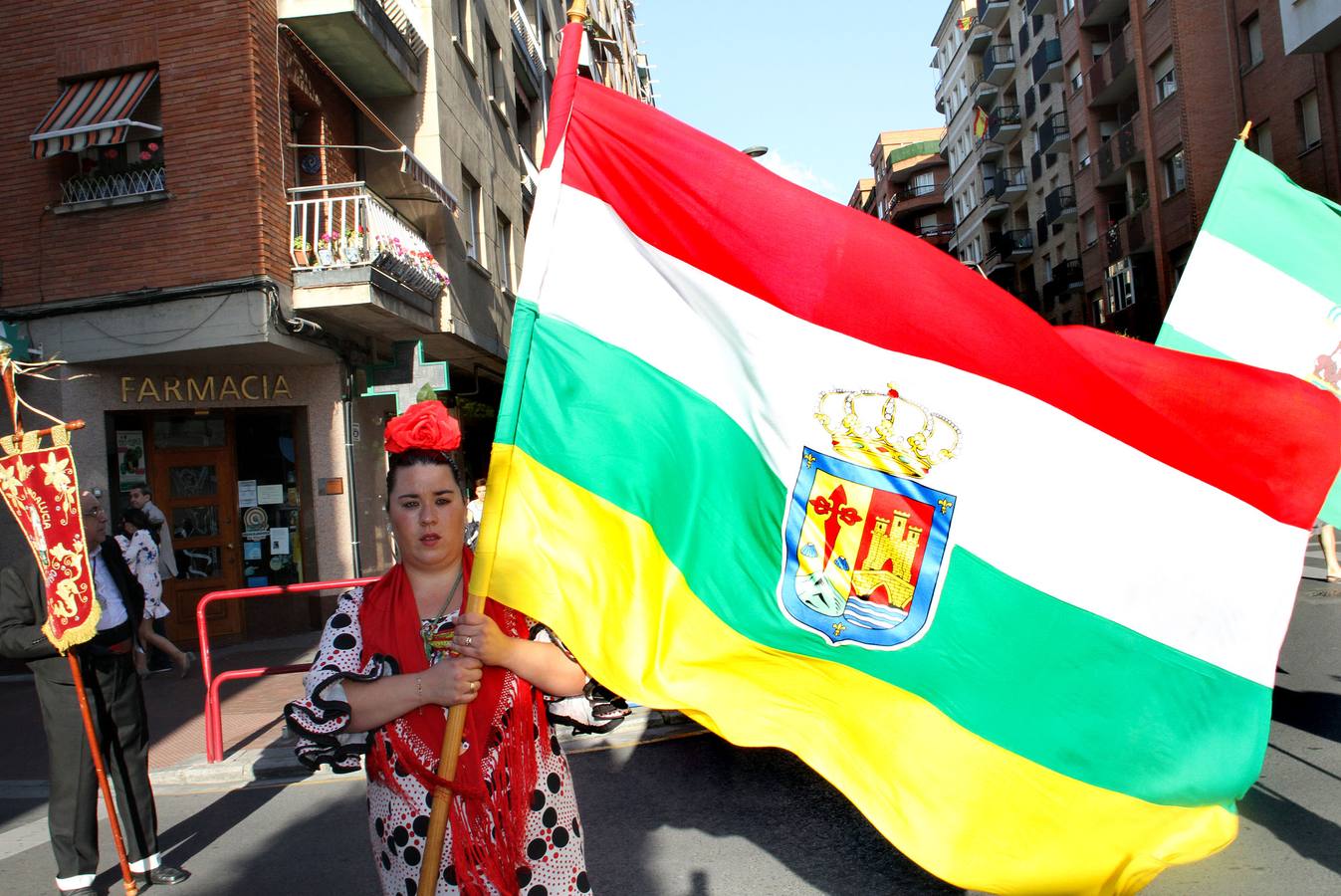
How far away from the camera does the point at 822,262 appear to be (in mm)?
2980

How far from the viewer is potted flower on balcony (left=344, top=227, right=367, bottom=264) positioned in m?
12.5

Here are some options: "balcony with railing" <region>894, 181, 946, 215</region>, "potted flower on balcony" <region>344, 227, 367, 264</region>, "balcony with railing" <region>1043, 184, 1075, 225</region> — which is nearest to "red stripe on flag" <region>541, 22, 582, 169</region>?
"potted flower on balcony" <region>344, 227, 367, 264</region>

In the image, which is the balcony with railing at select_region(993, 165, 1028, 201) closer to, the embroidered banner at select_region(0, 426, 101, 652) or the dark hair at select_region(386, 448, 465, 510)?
the embroidered banner at select_region(0, 426, 101, 652)

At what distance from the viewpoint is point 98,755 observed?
5.00m

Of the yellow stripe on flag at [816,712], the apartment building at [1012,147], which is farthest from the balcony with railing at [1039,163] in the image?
the yellow stripe on flag at [816,712]

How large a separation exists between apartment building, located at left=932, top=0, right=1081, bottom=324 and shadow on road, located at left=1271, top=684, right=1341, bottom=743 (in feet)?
122

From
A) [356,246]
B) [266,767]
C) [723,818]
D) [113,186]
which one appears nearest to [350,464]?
[356,246]

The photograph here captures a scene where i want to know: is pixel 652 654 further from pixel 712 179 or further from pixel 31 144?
pixel 31 144

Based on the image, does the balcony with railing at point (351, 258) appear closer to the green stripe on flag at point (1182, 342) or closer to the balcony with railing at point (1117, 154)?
the green stripe on flag at point (1182, 342)

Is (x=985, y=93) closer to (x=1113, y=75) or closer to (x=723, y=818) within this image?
(x=1113, y=75)

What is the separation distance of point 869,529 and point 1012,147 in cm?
5249

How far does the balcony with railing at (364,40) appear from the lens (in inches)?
505

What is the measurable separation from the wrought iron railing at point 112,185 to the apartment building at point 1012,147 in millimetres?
36052

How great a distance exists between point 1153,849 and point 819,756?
89 cm
